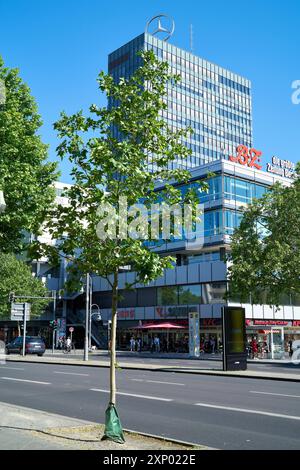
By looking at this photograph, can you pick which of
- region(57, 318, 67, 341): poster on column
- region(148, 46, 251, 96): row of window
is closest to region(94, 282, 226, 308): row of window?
region(57, 318, 67, 341): poster on column

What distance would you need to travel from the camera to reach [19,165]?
1639cm

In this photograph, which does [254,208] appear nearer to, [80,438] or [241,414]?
[241,414]

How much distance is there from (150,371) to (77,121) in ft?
59.5

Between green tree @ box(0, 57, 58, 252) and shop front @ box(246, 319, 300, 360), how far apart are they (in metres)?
27.6

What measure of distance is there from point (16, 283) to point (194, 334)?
78.3ft

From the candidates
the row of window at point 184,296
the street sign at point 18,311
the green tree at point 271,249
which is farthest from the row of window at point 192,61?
the street sign at point 18,311

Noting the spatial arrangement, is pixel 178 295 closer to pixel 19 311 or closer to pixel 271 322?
pixel 271 322

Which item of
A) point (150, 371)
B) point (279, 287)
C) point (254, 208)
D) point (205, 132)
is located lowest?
point (150, 371)

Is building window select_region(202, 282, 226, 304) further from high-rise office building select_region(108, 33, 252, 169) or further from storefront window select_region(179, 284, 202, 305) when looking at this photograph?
high-rise office building select_region(108, 33, 252, 169)

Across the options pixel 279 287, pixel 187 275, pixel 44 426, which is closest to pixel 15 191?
pixel 44 426

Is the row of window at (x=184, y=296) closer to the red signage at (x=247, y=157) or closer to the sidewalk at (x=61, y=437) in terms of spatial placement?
the red signage at (x=247, y=157)

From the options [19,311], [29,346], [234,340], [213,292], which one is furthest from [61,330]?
[234,340]

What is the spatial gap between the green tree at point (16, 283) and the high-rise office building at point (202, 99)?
6031cm

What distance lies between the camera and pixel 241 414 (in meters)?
11.4
